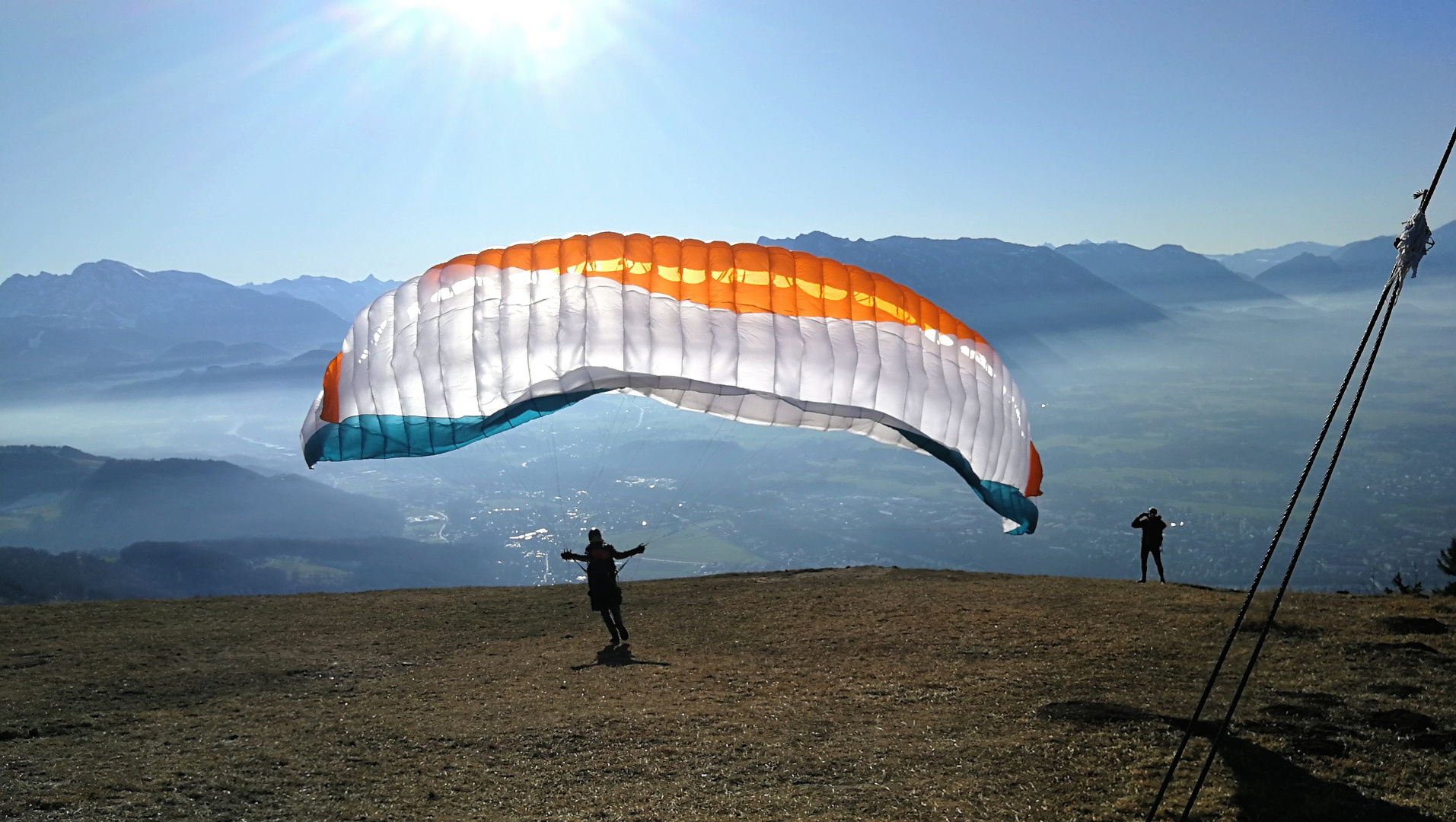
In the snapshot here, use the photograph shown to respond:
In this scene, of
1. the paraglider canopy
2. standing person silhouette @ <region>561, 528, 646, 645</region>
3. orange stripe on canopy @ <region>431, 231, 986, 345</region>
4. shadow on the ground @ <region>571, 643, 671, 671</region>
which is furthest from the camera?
orange stripe on canopy @ <region>431, 231, 986, 345</region>

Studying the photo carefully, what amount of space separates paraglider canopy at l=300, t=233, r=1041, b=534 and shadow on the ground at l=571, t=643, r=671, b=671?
13.8 feet

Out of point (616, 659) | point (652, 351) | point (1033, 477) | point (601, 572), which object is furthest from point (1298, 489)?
point (1033, 477)

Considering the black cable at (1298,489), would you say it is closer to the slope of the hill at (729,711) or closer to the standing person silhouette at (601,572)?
the slope of the hill at (729,711)

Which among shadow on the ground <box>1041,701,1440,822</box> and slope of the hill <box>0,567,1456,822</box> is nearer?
shadow on the ground <box>1041,701,1440,822</box>

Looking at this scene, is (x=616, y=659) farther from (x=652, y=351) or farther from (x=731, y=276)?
(x=731, y=276)

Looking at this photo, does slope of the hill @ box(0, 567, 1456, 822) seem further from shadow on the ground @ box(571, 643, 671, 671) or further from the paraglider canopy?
the paraglider canopy

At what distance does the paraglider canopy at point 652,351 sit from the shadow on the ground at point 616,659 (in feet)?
13.8

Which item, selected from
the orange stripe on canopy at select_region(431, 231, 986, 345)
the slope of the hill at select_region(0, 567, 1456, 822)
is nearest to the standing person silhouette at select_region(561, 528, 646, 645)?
the slope of the hill at select_region(0, 567, 1456, 822)

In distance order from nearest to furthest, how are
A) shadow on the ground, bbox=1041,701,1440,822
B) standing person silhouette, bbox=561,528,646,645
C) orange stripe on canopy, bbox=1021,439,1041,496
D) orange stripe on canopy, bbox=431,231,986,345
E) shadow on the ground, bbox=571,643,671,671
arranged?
shadow on the ground, bbox=1041,701,1440,822 < shadow on the ground, bbox=571,643,671,671 < standing person silhouette, bbox=561,528,646,645 < orange stripe on canopy, bbox=431,231,986,345 < orange stripe on canopy, bbox=1021,439,1041,496

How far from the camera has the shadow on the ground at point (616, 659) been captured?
44.0 feet

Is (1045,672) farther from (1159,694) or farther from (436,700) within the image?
(436,700)

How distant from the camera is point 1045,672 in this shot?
40.3 feet

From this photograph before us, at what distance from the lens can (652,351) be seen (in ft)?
46.0

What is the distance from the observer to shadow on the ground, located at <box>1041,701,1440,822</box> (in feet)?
24.4
